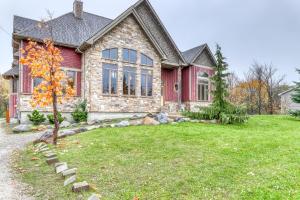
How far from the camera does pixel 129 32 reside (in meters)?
16.8

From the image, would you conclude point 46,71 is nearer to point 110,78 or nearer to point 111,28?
point 110,78

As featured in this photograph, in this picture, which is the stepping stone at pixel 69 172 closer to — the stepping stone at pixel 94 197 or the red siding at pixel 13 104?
the stepping stone at pixel 94 197

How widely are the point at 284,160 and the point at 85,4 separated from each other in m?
19.4

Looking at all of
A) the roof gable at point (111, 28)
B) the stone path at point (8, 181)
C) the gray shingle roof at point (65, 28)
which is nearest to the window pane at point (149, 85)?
the roof gable at point (111, 28)

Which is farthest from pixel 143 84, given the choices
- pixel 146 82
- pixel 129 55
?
pixel 129 55

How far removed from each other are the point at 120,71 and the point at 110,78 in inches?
32.1

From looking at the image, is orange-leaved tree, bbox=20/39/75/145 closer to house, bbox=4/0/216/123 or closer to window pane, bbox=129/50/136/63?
house, bbox=4/0/216/123

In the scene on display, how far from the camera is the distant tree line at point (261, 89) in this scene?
3495 cm

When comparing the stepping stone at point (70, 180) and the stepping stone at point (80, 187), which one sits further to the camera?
the stepping stone at point (70, 180)

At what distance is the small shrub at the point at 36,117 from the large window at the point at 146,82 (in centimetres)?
656

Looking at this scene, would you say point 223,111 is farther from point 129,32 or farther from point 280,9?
point 280,9

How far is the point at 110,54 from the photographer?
1606cm

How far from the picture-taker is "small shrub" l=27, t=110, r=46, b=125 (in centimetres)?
1462

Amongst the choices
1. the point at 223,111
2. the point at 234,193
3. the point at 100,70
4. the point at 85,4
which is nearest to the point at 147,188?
the point at 234,193
